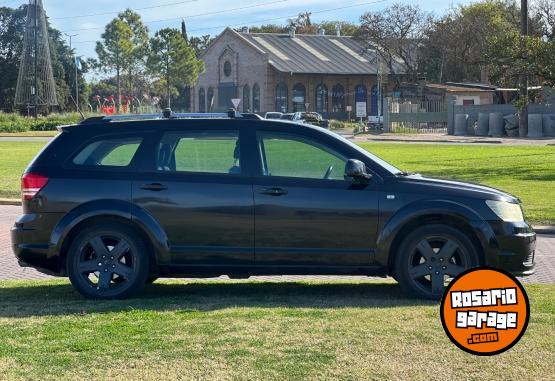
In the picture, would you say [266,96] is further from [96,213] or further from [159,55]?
[96,213]

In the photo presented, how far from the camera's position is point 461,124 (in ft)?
201

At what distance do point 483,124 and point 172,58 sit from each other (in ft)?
130

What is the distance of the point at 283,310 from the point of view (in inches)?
289

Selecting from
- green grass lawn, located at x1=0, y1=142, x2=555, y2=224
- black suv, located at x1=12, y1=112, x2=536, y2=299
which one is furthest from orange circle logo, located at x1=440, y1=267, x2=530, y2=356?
green grass lawn, located at x1=0, y1=142, x2=555, y2=224

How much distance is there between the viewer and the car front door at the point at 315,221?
820 cm

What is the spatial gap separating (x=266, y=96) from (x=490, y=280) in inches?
3519

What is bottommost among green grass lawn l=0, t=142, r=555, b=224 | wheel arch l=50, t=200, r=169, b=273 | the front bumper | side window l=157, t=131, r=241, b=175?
green grass lawn l=0, t=142, r=555, b=224

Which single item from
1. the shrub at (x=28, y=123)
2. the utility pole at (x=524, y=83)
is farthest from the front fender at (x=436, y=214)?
the shrub at (x=28, y=123)

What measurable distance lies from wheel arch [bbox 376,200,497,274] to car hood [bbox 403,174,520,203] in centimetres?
13

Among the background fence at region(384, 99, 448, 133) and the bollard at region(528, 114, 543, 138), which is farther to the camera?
the background fence at region(384, 99, 448, 133)

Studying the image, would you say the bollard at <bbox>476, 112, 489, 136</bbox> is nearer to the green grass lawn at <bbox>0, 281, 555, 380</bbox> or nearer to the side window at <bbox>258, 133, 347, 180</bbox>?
the green grass lawn at <bbox>0, 281, 555, 380</bbox>

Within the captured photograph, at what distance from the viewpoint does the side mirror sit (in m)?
8.06

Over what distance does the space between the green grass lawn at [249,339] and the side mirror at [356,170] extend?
1.10 meters

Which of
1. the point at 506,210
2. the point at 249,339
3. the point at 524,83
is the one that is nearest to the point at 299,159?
the point at 506,210
